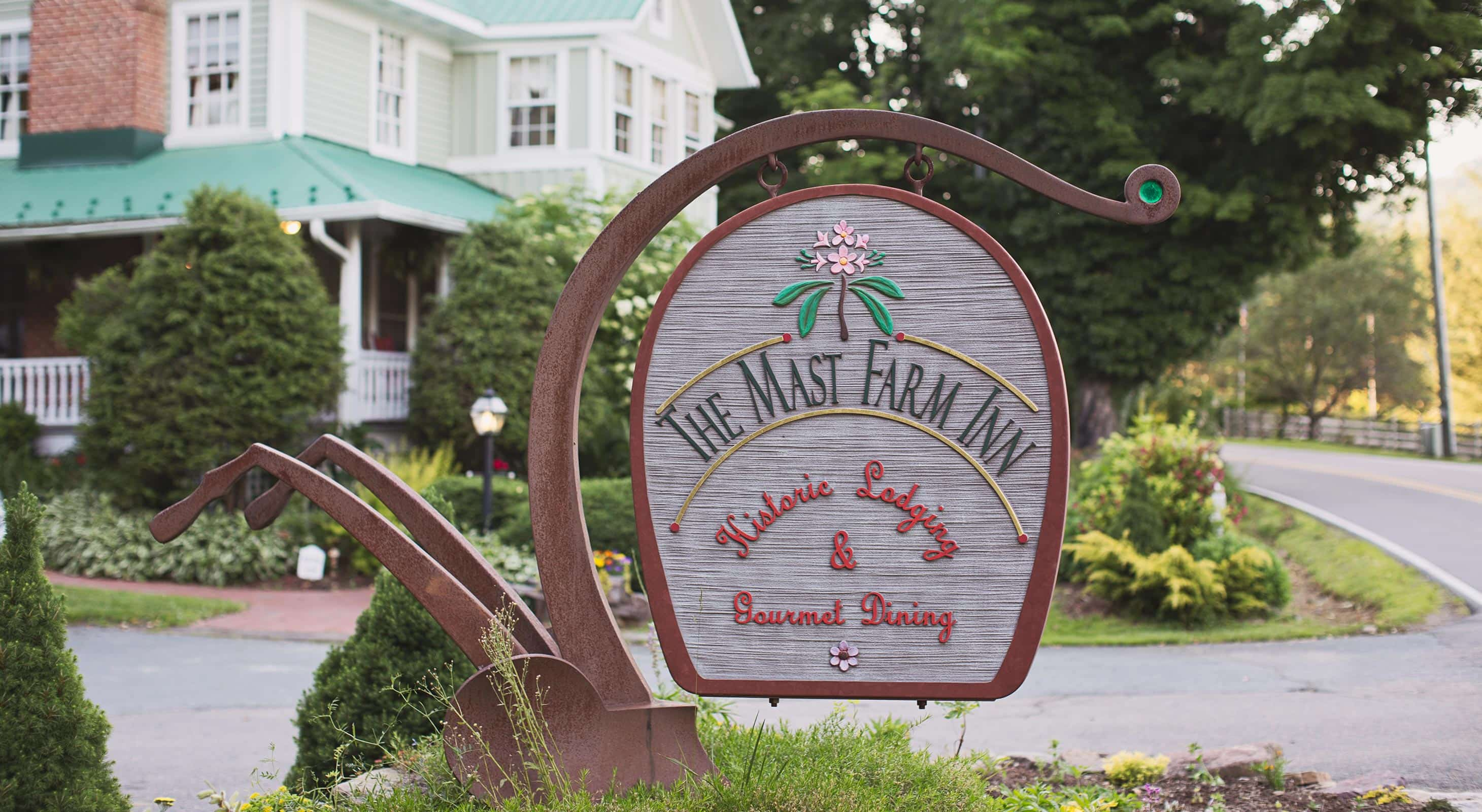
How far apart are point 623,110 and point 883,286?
1613 cm

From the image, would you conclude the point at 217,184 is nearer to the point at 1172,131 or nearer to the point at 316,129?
the point at 316,129

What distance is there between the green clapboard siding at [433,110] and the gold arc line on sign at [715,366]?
1562 cm

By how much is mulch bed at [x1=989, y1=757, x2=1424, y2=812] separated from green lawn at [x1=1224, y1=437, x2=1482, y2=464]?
26262 millimetres

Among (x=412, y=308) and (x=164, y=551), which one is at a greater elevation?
(x=412, y=308)

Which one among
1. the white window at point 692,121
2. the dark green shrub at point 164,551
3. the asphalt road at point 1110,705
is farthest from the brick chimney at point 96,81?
the asphalt road at point 1110,705

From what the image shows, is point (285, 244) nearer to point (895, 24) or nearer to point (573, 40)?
point (573, 40)

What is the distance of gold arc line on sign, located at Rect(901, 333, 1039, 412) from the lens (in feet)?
12.3

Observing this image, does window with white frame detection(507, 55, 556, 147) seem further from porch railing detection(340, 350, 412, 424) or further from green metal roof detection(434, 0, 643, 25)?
porch railing detection(340, 350, 412, 424)

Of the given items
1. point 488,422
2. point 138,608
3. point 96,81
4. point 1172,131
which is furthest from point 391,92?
point 1172,131

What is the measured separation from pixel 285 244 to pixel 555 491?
1050 centimetres

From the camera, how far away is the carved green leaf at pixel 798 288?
3846 millimetres

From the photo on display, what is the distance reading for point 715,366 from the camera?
12.8 ft

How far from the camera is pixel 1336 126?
17.0m

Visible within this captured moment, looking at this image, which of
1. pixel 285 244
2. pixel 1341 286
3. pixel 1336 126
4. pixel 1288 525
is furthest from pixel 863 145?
pixel 1341 286
